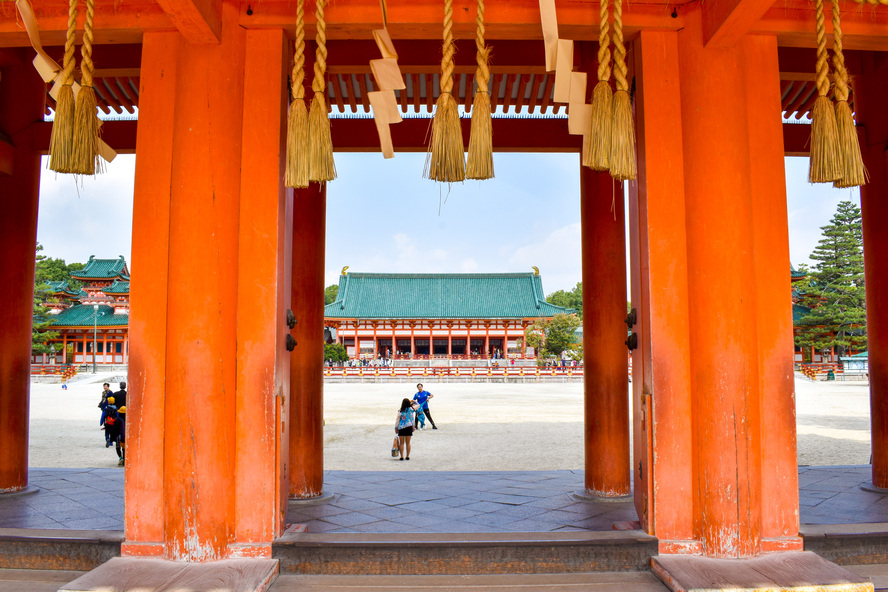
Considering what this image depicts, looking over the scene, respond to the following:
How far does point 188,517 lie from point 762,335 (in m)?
3.07

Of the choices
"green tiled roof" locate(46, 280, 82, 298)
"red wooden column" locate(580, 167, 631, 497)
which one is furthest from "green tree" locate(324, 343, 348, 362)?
"red wooden column" locate(580, 167, 631, 497)

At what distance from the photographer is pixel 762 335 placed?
9.41 ft

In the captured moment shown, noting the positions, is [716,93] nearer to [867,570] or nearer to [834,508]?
[867,570]

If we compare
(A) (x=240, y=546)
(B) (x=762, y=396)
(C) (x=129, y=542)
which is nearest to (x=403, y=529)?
(A) (x=240, y=546)

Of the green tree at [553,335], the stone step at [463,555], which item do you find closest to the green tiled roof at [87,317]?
the green tree at [553,335]

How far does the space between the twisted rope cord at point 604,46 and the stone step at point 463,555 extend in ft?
7.53

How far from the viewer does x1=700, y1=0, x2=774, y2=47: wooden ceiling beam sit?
102 inches

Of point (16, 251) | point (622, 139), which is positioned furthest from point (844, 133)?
point (16, 251)

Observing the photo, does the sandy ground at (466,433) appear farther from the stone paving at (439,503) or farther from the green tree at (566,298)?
the green tree at (566,298)

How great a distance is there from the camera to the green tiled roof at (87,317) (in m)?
32.7

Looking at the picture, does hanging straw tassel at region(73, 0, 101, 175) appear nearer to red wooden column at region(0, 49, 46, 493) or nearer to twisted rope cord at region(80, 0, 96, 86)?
twisted rope cord at region(80, 0, 96, 86)

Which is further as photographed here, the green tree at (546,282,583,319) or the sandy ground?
the green tree at (546,282,583,319)

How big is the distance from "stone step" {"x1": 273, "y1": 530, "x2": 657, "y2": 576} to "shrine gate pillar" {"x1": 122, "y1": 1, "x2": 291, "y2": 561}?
0.24 metres

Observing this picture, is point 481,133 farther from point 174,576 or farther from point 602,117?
point 174,576
